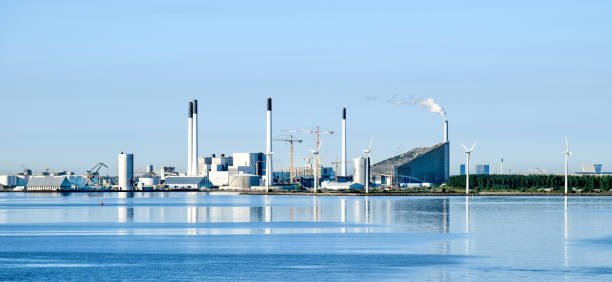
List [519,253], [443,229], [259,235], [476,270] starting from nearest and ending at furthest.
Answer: [476,270]
[519,253]
[259,235]
[443,229]

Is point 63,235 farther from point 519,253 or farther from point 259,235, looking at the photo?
point 519,253

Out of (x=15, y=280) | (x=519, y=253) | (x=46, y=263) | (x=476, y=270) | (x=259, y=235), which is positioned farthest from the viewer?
(x=259, y=235)

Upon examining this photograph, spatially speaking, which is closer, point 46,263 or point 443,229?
point 46,263

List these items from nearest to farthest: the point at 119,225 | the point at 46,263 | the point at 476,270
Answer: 1. the point at 476,270
2. the point at 46,263
3. the point at 119,225

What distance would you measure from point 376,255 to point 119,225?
37.2 metres

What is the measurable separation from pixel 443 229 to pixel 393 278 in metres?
33.4

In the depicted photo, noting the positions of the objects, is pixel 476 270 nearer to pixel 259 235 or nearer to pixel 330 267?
pixel 330 267

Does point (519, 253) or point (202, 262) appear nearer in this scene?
point (202, 262)

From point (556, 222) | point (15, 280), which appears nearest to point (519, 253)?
point (15, 280)

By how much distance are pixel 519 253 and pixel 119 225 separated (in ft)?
140

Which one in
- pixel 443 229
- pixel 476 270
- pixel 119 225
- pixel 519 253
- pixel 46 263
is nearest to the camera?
pixel 476 270

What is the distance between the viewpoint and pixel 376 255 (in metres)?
54.0

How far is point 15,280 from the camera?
1694 inches

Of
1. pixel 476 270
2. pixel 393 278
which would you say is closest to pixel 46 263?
pixel 393 278
